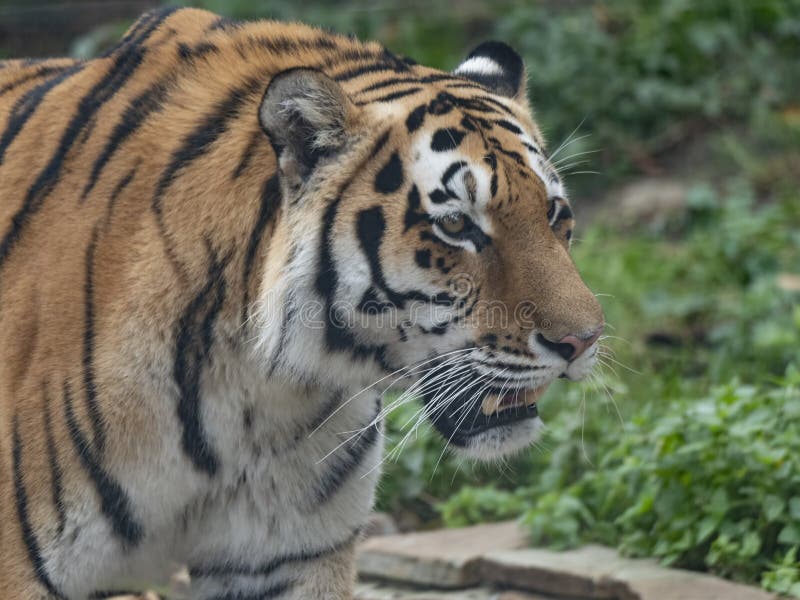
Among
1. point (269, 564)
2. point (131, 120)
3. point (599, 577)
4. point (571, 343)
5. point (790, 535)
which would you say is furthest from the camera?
point (599, 577)

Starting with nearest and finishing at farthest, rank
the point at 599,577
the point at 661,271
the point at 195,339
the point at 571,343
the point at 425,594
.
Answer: the point at 571,343
the point at 195,339
the point at 599,577
the point at 425,594
the point at 661,271

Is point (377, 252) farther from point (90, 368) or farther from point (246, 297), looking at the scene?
point (90, 368)

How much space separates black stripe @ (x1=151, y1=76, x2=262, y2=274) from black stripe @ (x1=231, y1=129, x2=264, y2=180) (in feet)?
0.27

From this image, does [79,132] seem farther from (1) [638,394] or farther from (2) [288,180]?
(1) [638,394]

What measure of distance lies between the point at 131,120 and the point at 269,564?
→ 1101 millimetres

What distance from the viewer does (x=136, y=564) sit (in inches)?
116

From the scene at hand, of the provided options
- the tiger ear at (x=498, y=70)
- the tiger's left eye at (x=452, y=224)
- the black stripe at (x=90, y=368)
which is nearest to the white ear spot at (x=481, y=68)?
the tiger ear at (x=498, y=70)

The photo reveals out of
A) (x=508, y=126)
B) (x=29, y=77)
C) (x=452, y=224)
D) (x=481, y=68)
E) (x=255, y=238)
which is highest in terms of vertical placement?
(x=481, y=68)

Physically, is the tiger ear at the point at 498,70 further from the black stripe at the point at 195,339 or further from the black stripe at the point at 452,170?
the black stripe at the point at 195,339

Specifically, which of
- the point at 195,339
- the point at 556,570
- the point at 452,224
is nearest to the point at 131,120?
the point at 195,339

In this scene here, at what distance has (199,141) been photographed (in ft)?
9.48

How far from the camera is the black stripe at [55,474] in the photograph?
277 cm

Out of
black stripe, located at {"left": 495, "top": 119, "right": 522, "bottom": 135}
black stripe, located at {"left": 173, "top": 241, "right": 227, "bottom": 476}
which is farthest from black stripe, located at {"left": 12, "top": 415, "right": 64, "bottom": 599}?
black stripe, located at {"left": 495, "top": 119, "right": 522, "bottom": 135}

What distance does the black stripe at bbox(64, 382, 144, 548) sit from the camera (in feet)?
9.11
